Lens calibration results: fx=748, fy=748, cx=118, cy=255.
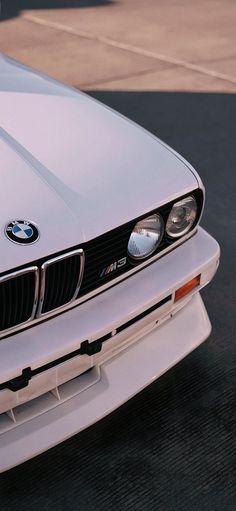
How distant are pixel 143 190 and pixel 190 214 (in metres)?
0.24

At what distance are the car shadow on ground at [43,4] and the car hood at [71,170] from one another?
601 cm

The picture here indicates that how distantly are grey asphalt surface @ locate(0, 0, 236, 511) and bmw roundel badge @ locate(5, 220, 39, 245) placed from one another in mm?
866

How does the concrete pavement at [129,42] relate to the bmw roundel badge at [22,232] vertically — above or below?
below

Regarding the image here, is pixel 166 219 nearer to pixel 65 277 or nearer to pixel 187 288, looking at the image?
pixel 187 288

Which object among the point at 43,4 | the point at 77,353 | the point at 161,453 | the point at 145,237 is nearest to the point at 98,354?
the point at 77,353

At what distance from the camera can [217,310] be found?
330 centimetres

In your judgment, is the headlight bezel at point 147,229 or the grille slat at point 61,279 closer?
the grille slat at point 61,279

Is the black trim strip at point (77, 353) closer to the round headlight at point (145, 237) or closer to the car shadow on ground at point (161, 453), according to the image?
the round headlight at point (145, 237)

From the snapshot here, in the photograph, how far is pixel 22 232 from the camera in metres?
2.04

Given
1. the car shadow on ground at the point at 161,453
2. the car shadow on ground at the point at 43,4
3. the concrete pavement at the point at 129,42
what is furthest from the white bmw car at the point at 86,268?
the car shadow on ground at the point at 43,4

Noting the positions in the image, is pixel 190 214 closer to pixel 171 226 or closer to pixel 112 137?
pixel 171 226

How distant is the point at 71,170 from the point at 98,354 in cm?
58

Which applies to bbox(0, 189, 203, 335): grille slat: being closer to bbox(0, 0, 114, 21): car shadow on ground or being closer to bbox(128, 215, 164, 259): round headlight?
bbox(128, 215, 164, 259): round headlight

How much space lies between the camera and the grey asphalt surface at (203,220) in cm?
243
